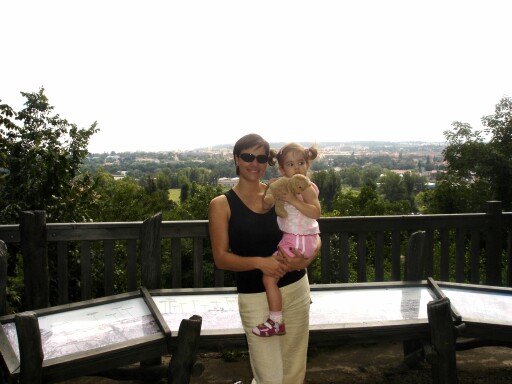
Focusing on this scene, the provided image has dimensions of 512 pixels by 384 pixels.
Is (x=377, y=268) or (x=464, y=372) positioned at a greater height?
(x=377, y=268)

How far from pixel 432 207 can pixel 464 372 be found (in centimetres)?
2414

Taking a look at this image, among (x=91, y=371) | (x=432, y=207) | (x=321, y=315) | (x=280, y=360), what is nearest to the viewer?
(x=280, y=360)

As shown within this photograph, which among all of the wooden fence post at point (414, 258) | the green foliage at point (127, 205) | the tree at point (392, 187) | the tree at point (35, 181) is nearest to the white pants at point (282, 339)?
the wooden fence post at point (414, 258)

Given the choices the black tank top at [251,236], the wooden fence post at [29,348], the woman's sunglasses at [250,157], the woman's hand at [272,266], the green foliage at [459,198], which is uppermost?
the woman's sunglasses at [250,157]

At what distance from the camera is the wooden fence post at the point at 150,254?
3914mm

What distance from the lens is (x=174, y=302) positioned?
3635 mm

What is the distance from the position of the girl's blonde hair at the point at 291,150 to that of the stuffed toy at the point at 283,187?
5.6 inches

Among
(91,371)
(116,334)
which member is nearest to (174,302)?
(116,334)

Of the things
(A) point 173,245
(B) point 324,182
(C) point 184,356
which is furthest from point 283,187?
(B) point 324,182

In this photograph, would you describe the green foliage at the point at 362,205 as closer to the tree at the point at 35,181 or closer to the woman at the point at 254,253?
the tree at the point at 35,181

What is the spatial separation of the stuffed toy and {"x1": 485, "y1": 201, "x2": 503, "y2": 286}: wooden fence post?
335 centimetres

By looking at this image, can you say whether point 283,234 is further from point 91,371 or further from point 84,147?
point 84,147

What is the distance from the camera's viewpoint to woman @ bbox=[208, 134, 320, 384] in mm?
2426

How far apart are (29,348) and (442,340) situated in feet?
7.57
